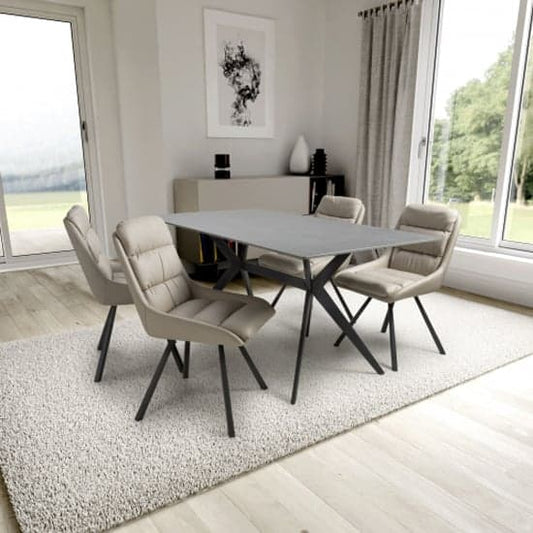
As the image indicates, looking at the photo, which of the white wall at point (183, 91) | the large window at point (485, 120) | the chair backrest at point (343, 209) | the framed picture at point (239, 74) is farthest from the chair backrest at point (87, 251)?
the large window at point (485, 120)

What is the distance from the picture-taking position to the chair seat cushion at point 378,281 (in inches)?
100

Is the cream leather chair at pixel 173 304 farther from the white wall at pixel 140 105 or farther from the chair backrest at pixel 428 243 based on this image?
the white wall at pixel 140 105

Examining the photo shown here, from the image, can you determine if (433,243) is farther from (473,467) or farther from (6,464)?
A: (6,464)

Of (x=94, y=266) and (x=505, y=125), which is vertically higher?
(x=505, y=125)

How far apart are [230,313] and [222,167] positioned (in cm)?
250

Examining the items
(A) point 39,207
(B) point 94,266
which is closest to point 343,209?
(B) point 94,266

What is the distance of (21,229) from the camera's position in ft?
15.7

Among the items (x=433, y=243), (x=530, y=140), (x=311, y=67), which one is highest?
(x=311, y=67)

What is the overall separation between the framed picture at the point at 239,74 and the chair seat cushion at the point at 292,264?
1896 mm

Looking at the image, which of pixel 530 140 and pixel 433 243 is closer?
pixel 433 243

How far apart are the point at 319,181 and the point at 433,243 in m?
2.27

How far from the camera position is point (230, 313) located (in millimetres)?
2189

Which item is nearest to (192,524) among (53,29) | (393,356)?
(393,356)

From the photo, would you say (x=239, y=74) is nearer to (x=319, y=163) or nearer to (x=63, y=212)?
(x=319, y=163)
